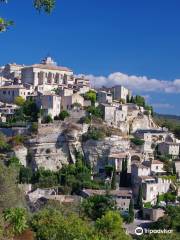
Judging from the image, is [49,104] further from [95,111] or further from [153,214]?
[153,214]

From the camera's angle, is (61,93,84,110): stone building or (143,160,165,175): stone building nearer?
(143,160,165,175): stone building

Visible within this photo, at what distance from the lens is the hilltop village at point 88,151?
42.0 m

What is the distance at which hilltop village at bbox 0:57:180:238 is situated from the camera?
42.0 metres

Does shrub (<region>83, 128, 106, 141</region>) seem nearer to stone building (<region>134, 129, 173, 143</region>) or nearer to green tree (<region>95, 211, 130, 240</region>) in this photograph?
stone building (<region>134, 129, 173, 143</region>)

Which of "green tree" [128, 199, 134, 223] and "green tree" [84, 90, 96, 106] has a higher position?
"green tree" [84, 90, 96, 106]

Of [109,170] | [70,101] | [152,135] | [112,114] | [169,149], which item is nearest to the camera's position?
[109,170]

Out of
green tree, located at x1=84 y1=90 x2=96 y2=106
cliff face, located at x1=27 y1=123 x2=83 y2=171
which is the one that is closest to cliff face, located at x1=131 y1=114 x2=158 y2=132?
green tree, located at x1=84 y1=90 x2=96 y2=106

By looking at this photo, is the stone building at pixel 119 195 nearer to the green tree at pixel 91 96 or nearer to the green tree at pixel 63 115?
the green tree at pixel 63 115

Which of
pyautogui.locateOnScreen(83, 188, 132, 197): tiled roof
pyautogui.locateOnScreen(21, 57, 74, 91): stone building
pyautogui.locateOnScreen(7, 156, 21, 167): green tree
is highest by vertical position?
pyautogui.locateOnScreen(21, 57, 74, 91): stone building

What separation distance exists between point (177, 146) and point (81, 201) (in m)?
15.5

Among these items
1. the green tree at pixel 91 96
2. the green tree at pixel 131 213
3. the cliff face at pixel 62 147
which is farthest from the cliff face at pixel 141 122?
the green tree at pixel 131 213

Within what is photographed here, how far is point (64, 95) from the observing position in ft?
172

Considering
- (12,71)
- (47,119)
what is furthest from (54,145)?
(12,71)

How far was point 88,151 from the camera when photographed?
47.7 meters
